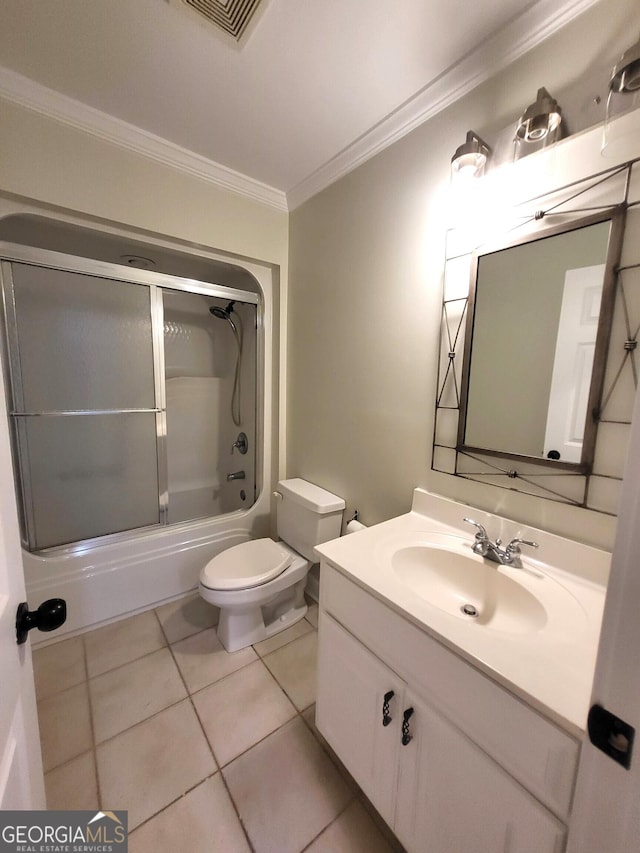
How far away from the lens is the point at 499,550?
102 cm

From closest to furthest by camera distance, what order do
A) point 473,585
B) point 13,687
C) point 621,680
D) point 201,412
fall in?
point 621,680 → point 13,687 → point 473,585 → point 201,412

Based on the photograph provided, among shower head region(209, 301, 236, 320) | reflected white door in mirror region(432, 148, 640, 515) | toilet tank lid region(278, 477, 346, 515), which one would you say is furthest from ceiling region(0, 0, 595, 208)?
toilet tank lid region(278, 477, 346, 515)

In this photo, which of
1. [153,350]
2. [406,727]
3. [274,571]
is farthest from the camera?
[153,350]

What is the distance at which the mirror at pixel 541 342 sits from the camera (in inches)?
35.5

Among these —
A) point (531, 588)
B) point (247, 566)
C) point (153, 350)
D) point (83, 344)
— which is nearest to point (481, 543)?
point (531, 588)

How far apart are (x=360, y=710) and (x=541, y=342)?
1243mm

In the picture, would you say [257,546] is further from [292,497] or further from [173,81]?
[173,81]

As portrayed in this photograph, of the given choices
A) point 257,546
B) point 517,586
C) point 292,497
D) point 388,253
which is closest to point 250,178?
point 388,253

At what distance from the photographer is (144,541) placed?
188cm

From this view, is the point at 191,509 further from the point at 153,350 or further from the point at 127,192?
the point at 127,192

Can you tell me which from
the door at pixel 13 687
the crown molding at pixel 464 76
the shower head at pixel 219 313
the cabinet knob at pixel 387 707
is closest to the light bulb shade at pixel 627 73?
the crown molding at pixel 464 76

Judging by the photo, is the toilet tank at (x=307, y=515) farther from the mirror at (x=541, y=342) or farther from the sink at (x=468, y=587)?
the mirror at (x=541, y=342)

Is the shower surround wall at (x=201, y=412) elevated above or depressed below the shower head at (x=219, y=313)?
below

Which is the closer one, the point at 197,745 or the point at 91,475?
the point at 197,745
